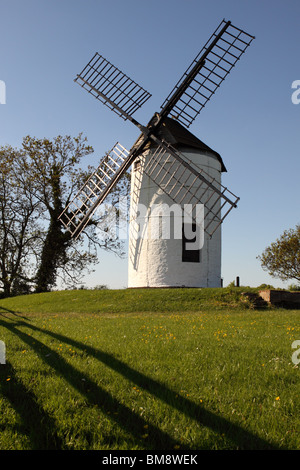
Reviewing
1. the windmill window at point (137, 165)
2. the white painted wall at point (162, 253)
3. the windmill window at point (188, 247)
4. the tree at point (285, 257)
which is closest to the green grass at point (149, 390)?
the white painted wall at point (162, 253)

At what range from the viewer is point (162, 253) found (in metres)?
21.8

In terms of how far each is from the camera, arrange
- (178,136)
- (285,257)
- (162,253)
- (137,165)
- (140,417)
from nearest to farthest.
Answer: (140,417) → (162,253) → (178,136) → (137,165) → (285,257)

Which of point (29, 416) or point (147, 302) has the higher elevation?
point (147, 302)

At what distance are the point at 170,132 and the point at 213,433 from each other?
18915 mm

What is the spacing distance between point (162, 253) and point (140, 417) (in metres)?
17.0

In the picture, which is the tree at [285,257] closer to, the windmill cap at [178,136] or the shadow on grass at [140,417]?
the windmill cap at [178,136]

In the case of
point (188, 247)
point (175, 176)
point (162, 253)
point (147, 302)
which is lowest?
point (147, 302)

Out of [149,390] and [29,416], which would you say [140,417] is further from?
[29,416]

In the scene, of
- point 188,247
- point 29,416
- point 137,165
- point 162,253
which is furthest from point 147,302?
point 29,416

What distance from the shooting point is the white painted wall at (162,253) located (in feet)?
71.6

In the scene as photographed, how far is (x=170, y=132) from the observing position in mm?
21703

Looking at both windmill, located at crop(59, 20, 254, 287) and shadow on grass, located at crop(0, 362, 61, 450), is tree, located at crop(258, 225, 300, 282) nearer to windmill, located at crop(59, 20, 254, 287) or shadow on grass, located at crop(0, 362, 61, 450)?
windmill, located at crop(59, 20, 254, 287)

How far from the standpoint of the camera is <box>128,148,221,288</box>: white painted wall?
2181 cm

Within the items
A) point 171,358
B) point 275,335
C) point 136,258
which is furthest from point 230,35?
point 171,358
